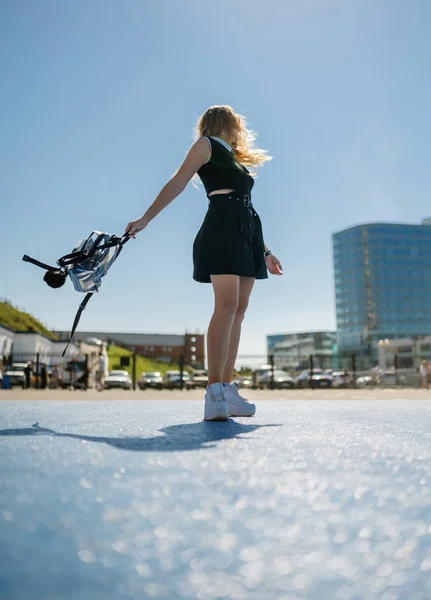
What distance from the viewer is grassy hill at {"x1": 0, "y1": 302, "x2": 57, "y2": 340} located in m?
52.9

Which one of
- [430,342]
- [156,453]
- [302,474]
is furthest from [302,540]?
[430,342]

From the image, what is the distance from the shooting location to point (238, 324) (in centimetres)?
263

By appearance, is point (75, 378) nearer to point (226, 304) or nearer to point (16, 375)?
point (16, 375)

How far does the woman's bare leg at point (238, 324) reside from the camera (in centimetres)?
257

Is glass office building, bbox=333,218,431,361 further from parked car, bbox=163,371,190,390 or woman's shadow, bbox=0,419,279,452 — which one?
woman's shadow, bbox=0,419,279,452

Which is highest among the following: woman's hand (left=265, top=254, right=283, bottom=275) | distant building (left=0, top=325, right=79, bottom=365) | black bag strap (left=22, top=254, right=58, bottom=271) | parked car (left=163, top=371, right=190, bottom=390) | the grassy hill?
the grassy hill

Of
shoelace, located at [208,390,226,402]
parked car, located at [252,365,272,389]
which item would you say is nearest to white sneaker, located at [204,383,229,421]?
shoelace, located at [208,390,226,402]

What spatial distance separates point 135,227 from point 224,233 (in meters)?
0.36

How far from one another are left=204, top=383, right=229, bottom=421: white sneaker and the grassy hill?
51.6 meters

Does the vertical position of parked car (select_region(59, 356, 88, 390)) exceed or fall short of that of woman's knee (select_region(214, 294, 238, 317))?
it falls short

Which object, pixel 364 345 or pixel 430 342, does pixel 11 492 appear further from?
pixel 364 345

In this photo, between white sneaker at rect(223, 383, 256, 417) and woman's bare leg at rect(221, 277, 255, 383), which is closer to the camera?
white sneaker at rect(223, 383, 256, 417)

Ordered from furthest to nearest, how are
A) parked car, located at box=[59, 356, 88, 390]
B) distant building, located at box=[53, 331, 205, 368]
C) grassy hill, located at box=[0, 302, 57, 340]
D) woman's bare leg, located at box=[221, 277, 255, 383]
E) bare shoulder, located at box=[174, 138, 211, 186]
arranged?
distant building, located at box=[53, 331, 205, 368] < grassy hill, located at box=[0, 302, 57, 340] < parked car, located at box=[59, 356, 88, 390] < woman's bare leg, located at box=[221, 277, 255, 383] < bare shoulder, located at box=[174, 138, 211, 186]

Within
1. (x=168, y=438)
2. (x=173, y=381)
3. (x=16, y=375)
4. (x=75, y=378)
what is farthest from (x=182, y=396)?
(x=173, y=381)
